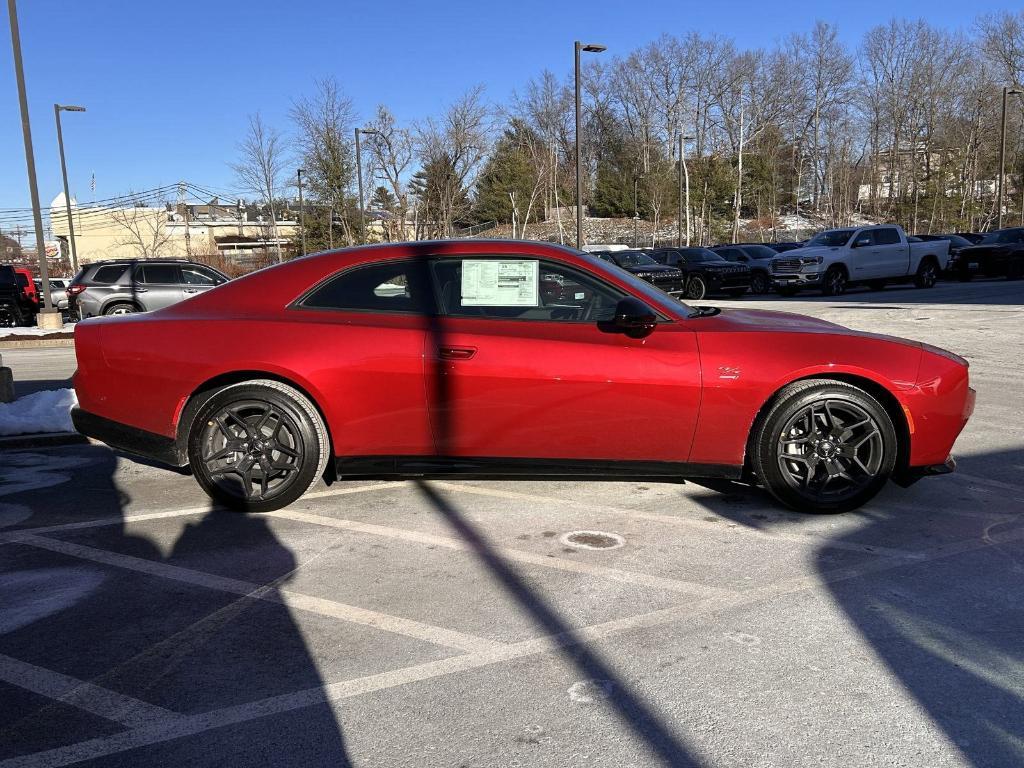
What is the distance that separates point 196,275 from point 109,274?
175 centimetres

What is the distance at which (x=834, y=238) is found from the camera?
76.3 feet

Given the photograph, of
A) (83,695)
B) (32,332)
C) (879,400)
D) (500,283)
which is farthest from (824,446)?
(32,332)

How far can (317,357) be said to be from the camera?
450 cm

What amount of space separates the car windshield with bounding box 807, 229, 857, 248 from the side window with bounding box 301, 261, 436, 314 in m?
20.8

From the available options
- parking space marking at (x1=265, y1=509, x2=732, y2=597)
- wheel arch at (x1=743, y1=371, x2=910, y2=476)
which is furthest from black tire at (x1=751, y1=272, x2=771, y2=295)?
parking space marking at (x1=265, y1=509, x2=732, y2=597)

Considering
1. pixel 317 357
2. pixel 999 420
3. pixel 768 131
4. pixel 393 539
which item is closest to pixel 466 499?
pixel 393 539

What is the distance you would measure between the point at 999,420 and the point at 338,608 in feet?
19.2

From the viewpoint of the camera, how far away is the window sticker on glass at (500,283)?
459cm

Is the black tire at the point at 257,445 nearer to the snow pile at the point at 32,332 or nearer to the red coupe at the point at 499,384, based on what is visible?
the red coupe at the point at 499,384

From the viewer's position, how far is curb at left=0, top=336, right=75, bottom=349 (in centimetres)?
1594

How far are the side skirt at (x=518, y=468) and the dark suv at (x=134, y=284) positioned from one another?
13695 mm

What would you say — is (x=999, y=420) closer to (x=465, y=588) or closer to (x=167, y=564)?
(x=465, y=588)

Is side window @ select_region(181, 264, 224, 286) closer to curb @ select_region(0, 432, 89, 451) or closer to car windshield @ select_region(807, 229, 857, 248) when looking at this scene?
curb @ select_region(0, 432, 89, 451)

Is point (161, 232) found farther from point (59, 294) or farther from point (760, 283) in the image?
point (760, 283)
